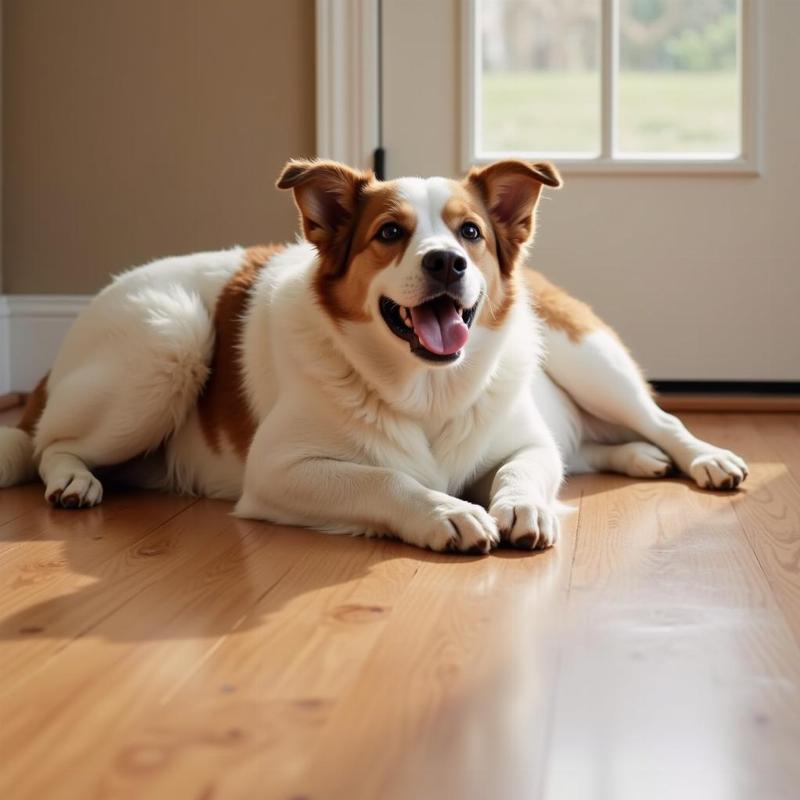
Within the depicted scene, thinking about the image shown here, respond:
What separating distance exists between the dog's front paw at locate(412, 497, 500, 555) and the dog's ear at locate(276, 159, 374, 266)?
0.61 meters

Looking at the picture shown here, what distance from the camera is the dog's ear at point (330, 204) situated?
2.51 meters

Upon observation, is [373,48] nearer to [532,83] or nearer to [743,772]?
[532,83]

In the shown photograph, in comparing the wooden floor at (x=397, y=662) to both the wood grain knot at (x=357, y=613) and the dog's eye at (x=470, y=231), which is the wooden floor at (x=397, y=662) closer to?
the wood grain knot at (x=357, y=613)

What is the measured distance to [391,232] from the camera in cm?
241

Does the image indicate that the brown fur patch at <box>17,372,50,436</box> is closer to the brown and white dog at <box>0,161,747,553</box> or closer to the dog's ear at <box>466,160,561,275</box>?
the brown and white dog at <box>0,161,747,553</box>

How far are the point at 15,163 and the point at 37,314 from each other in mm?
512

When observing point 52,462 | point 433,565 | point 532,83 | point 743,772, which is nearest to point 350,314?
point 433,565

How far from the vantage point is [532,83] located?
13.1 feet

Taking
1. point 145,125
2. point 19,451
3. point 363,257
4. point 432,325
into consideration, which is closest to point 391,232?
point 363,257

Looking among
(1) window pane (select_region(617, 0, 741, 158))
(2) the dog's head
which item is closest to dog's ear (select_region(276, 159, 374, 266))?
(2) the dog's head

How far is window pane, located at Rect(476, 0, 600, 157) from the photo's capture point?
3.96m

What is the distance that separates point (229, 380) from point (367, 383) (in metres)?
0.43

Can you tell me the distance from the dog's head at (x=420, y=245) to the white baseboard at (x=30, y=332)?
6.56ft

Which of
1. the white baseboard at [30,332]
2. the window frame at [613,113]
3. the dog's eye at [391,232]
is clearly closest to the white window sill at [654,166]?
the window frame at [613,113]
